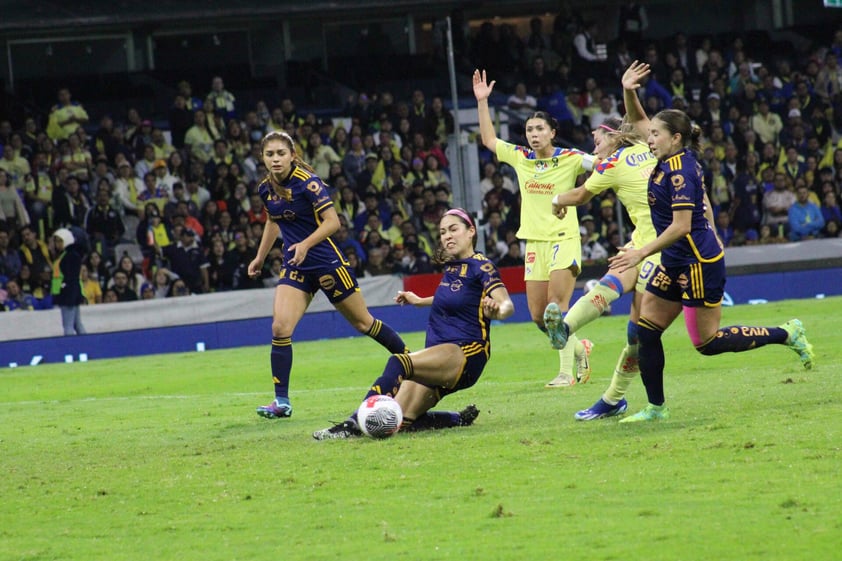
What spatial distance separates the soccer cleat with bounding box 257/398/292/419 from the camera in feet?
36.8

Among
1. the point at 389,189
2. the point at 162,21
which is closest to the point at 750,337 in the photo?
the point at 389,189

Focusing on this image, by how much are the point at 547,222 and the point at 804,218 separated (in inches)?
597

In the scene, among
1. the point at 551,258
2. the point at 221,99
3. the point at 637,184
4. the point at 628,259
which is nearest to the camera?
the point at 628,259

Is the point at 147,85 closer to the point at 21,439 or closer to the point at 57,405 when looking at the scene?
the point at 57,405

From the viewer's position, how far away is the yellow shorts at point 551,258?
13055 millimetres

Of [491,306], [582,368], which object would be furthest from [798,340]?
[491,306]

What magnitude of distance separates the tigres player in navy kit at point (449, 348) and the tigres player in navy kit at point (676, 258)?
107 centimetres

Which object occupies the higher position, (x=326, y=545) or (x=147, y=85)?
(x=147, y=85)

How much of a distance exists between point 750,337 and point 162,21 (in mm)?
22701

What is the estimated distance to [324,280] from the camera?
11555 mm

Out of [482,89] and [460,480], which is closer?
[460,480]

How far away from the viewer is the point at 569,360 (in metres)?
12.8

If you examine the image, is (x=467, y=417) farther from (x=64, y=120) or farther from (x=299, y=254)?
(x=64, y=120)

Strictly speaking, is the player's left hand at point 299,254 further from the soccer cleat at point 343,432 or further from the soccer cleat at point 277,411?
the soccer cleat at point 343,432
